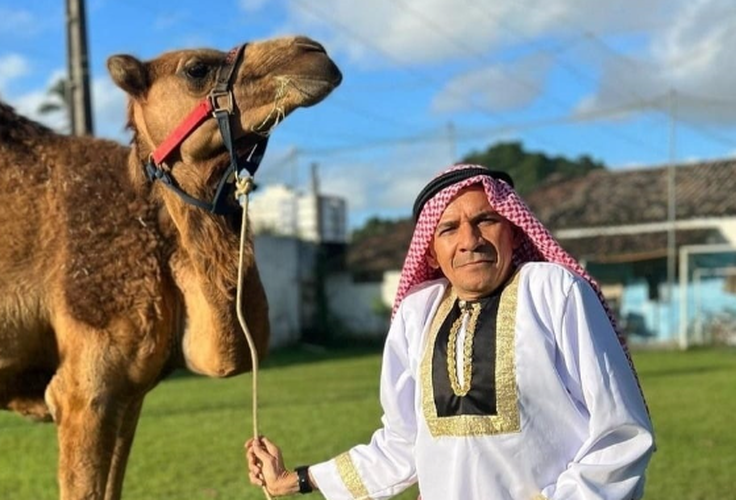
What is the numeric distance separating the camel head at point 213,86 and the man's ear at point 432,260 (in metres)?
0.69

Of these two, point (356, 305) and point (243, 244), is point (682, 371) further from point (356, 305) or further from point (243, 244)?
point (243, 244)

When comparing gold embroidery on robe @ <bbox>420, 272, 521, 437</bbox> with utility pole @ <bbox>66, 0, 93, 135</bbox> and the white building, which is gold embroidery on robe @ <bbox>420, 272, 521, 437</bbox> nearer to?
utility pole @ <bbox>66, 0, 93, 135</bbox>

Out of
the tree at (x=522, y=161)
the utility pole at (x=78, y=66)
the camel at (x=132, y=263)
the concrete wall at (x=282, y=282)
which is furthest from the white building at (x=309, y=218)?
the camel at (x=132, y=263)

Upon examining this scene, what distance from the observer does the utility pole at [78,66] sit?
16.5 metres

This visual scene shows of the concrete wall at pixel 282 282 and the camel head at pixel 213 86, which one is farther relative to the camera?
the concrete wall at pixel 282 282

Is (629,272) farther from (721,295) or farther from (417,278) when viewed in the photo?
(417,278)

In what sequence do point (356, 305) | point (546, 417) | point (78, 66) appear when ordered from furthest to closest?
point (356, 305) → point (78, 66) → point (546, 417)

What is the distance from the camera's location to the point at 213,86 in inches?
133

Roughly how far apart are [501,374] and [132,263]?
139 centimetres

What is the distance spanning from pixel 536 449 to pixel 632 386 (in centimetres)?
30

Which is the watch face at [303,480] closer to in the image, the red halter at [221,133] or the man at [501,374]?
the man at [501,374]

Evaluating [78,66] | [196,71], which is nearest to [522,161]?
[78,66]

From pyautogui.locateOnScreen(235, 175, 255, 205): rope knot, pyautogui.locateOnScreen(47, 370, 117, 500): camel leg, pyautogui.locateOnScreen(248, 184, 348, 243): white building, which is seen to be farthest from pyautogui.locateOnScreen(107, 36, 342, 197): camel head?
pyautogui.locateOnScreen(248, 184, 348, 243): white building

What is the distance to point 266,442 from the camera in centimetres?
312
